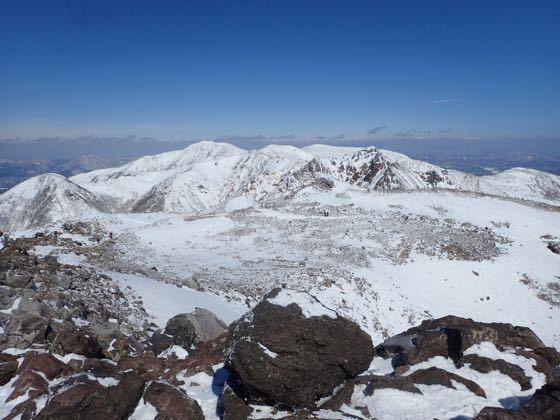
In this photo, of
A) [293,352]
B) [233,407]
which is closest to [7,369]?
[233,407]

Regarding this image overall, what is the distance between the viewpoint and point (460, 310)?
27.0 meters

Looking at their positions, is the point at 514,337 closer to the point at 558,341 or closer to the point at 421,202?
the point at 558,341

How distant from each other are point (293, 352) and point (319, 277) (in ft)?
55.8

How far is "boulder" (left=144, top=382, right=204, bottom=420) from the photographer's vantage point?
925cm

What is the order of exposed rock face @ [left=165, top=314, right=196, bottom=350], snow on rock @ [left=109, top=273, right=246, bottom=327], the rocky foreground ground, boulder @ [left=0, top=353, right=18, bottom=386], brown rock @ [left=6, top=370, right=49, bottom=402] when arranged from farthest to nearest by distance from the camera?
snow on rock @ [left=109, top=273, right=246, bottom=327] < exposed rock face @ [left=165, top=314, right=196, bottom=350] < boulder @ [left=0, top=353, right=18, bottom=386] < brown rock @ [left=6, top=370, right=49, bottom=402] < the rocky foreground ground

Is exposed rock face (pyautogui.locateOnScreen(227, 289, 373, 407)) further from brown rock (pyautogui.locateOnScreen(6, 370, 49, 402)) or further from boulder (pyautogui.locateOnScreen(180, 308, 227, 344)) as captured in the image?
brown rock (pyautogui.locateOnScreen(6, 370, 49, 402))

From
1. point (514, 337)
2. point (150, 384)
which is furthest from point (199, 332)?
point (514, 337)

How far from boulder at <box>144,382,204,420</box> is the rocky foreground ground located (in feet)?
0.09

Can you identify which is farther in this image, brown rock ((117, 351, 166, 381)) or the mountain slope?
the mountain slope

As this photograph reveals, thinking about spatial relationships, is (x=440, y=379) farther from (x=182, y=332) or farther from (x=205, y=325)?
(x=182, y=332)

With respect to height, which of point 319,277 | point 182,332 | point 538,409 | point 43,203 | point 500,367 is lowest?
point 43,203

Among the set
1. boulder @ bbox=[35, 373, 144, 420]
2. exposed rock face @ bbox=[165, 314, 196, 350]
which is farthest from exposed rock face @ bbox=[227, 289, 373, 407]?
exposed rock face @ bbox=[165, 314, 196, 350]

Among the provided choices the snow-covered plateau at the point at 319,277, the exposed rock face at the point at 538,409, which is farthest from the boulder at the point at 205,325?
the exposed rock face at the point at 538,409

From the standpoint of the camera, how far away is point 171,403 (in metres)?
9.42
